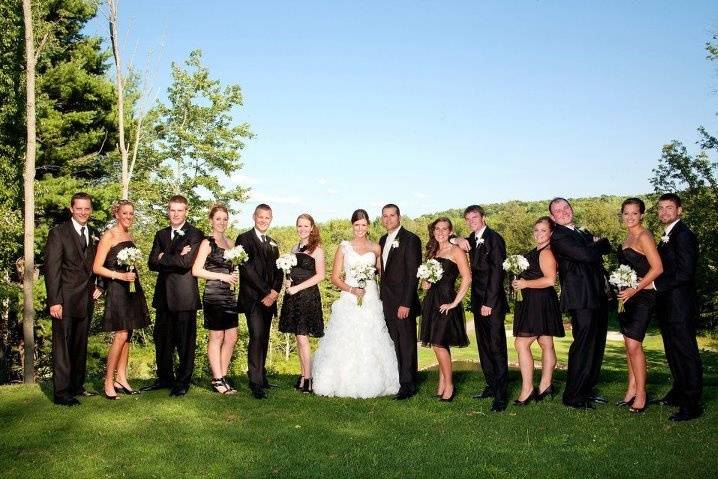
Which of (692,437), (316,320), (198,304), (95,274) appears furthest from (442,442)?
(95,274)

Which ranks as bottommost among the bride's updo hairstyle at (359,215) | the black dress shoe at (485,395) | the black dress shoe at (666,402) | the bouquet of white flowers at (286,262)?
the black dress shoe at (485,395)

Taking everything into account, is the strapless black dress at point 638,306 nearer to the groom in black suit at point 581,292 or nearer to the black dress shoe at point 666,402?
the groom in black suit at point 581,292

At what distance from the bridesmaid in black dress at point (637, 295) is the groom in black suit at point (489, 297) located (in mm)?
1453

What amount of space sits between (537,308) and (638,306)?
3.91 feet

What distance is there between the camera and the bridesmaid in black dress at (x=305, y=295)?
28.4 feet

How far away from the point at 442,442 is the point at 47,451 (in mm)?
3925

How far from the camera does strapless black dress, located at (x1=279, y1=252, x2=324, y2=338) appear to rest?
342 inches

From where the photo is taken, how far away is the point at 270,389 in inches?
348

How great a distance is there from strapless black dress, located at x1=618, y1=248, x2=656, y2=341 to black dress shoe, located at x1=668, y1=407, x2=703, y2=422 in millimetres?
908

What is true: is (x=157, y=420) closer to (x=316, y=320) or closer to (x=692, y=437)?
(x=316, y=320)

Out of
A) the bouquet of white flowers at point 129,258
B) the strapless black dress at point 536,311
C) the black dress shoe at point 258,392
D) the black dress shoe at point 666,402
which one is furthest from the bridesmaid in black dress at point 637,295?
the bouquet of white flowers at point 129,258

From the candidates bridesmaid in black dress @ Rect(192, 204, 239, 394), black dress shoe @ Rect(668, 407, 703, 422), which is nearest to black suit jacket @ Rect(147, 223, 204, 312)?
bridesmaid in black dress @ Rect(192, 204, 239, 394)

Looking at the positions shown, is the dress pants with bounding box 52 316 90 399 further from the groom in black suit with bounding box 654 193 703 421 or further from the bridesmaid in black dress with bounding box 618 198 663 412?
the groom in black suit with bounding box 654 193 703 421

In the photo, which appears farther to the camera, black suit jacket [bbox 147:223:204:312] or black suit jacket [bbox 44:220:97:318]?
black suit jacket [bbox 147:223:204:312]
